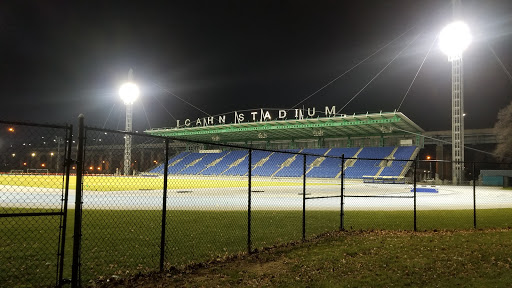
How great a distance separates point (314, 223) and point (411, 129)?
5154 centimetres

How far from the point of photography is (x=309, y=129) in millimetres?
62688

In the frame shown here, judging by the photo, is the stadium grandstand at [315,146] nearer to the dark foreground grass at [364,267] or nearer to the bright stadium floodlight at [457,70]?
the bright stadium floodlight at [457,70]

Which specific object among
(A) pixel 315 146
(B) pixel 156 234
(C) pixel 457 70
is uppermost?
(C) pixel 457 70

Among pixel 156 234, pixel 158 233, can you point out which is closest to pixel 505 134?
pixel 158 233

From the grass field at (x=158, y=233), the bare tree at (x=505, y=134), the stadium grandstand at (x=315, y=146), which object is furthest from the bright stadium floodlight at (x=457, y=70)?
the grass field at (x=158, y=233)

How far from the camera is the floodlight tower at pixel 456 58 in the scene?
125 ft

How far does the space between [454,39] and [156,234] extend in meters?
39.5

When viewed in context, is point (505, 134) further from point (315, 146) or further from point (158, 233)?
point (158, 233)

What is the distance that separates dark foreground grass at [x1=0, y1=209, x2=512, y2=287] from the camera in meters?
6.59

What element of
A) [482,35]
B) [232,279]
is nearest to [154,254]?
[232,279]

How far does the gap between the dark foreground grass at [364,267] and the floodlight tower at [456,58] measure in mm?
32779

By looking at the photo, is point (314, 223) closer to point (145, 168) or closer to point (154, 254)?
point (154, 254)

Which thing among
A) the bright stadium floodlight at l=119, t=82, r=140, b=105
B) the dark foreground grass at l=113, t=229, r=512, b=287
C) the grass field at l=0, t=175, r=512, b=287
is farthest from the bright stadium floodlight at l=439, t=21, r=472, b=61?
the bright stadium floodlight at l=119, t=82, r=140, b=105

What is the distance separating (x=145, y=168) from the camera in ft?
245
